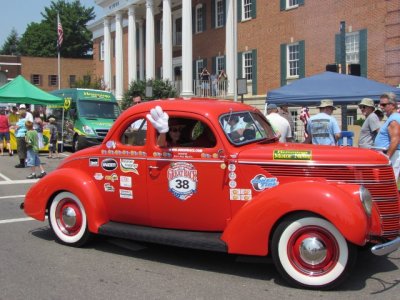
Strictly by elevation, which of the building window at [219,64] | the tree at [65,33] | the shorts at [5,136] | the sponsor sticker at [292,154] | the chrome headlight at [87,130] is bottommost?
the sponsor sticker at [292,154]

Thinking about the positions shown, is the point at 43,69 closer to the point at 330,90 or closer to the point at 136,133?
the point at 330,90

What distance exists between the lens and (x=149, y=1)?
2877cm

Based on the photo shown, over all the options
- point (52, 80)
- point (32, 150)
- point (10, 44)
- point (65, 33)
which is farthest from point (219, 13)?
point (10, 44)

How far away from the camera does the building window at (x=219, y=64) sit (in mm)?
27322

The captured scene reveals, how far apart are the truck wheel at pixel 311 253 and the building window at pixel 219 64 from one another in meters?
23.2

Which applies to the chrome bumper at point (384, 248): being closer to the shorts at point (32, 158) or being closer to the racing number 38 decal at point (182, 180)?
the racing number 38 decal at point (182, 180)

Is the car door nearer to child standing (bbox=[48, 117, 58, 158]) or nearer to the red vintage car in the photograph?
the red vintage car

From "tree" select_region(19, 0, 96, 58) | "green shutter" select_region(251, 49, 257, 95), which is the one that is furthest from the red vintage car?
"tree" select_region(19, 0, 96, 58)

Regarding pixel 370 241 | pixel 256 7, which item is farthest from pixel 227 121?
pixel 256 7

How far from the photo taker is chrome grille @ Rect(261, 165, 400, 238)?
15.4ft

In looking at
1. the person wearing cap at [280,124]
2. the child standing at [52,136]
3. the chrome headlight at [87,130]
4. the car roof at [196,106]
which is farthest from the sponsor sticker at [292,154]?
the chrome headlight at [87,130]

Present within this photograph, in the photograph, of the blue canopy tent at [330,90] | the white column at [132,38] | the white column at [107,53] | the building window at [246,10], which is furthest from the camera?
the white column at [107,53]

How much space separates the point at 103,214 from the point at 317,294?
2730 millimetres

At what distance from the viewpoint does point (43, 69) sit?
59000 mm
